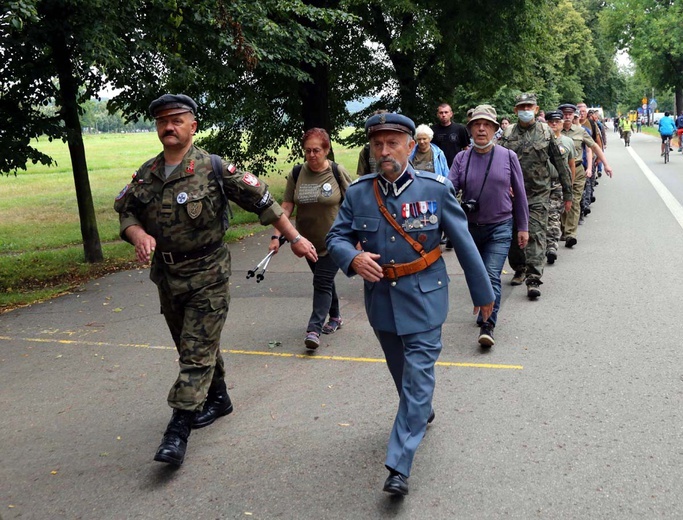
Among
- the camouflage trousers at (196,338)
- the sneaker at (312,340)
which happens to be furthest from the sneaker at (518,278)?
the camouflage trousers at (196,338)

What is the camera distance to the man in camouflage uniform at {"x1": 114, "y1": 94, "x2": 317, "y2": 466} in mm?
4355

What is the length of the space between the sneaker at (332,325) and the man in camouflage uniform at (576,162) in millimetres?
5243

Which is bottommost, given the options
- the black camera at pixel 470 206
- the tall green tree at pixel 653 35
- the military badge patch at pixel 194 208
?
the black camera at pixel 470 206

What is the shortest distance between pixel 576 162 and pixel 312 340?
→ 7324 mm

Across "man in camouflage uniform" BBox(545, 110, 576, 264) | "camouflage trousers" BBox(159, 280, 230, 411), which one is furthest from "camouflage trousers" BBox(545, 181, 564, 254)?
"camouflage trousers" BBox(159, 280, 230, 411)

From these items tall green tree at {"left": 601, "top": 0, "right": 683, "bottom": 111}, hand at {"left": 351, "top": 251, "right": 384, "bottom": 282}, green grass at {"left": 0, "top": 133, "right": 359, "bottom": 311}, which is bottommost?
green grass at {"left": 0, "top": 133, "right": 359, "bottom": 311}

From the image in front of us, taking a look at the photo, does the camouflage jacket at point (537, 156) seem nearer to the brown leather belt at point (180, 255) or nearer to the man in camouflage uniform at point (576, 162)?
the man in camouflage uniform at point (576, 162)

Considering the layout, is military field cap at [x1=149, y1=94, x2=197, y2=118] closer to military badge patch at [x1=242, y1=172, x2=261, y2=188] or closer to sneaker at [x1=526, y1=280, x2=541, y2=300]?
military badge patch at [x1=242, y1=172, x2=261, y2=188]

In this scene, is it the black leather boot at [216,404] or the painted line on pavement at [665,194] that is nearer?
the black leather boot at [216,404]

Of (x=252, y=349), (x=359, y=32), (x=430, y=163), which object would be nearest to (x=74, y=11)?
(x=430, y=163)

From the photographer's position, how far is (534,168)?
8.28 m

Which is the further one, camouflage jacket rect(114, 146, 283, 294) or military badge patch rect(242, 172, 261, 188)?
military badge patch rect(242, 172, 261, 188)

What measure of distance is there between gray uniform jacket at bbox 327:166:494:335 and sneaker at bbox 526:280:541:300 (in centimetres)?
410

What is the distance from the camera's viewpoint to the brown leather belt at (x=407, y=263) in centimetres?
404
